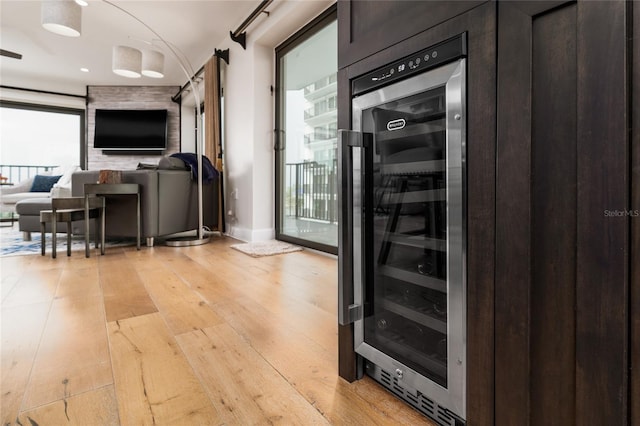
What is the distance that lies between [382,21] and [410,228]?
51 centimetres

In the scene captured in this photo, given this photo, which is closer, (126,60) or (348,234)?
(348,234)

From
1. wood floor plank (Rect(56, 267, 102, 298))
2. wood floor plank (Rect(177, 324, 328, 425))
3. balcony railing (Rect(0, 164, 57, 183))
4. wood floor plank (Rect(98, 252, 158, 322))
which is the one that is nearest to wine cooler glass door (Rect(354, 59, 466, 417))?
wood floor plank (Rect(177, 324, 328, 425))

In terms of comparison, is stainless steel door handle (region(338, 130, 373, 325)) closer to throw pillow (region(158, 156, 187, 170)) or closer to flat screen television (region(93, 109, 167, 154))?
throw pillow (region(158, 156, 187, 170))

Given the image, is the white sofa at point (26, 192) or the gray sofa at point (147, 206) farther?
the white sofa at point (26, 192)

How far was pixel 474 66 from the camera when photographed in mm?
611

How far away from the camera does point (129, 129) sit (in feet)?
19.6

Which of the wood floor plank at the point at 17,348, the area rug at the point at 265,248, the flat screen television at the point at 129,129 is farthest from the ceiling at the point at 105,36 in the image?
the wood floor plank at the point at 17,348

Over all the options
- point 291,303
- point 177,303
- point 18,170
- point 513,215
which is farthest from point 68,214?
point 18,170

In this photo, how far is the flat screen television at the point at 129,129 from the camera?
5969 millimetres

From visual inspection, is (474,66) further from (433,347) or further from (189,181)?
(189,181)

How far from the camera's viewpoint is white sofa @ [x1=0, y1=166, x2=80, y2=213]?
4.35 m

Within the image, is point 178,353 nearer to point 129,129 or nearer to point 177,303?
point 177,303

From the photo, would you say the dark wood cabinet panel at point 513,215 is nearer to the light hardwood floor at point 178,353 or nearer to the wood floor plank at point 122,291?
the light hardwood floor at point 178,353

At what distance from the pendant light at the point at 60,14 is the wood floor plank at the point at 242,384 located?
2.92 m
